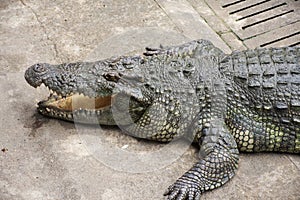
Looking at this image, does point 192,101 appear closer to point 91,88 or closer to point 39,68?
point 91,88

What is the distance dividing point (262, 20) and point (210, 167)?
2.30m

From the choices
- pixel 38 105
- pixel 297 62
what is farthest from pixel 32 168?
pixel 297 62

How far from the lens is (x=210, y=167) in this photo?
4.21m

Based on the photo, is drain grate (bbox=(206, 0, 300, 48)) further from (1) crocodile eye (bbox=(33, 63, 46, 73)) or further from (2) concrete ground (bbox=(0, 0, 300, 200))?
(1) crocodile eye (bbox=(33, 63, 46, 73))

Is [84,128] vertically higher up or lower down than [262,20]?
lower down

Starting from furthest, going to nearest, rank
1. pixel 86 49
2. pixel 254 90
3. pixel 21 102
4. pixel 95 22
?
pixel 95 22, pixel 86 49, pixel 21 102, pixel 254 90

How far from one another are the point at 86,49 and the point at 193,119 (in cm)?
149

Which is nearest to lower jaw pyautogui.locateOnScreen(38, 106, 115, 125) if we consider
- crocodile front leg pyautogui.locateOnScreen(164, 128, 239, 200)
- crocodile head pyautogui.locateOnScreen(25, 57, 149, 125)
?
crocodile head pyautogui.locateOnScreen(25, 57, 149, 125)

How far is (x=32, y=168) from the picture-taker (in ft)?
13.7

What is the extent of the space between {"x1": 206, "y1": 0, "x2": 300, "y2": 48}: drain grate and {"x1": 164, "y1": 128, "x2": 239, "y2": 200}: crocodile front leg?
5.16 feet

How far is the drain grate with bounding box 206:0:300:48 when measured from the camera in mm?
5664

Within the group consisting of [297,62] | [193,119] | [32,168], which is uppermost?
[297,62]

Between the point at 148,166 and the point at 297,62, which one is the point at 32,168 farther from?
the point at 297,62

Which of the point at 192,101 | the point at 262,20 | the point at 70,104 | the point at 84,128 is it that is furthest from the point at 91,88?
the point at 262,20
